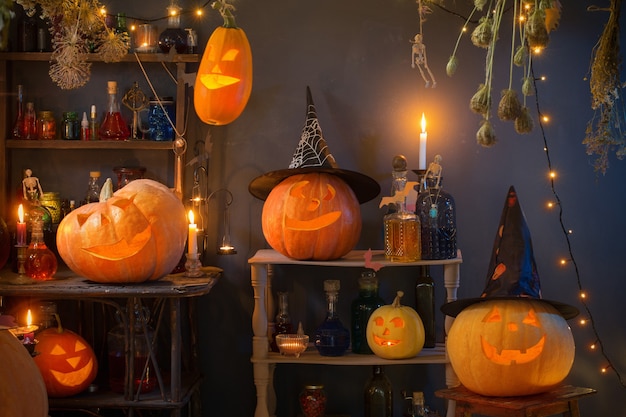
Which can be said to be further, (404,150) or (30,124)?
(404,150)

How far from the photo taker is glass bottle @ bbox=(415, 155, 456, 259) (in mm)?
3859

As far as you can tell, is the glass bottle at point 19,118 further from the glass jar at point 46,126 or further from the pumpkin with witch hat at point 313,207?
the pumpkin with witch hat at point 313,207

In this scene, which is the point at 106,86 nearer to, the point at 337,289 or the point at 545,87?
the point at 337,289

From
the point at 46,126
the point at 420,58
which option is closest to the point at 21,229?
the point at 46,126

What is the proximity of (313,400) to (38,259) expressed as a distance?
134 centimetres

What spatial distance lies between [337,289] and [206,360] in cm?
76

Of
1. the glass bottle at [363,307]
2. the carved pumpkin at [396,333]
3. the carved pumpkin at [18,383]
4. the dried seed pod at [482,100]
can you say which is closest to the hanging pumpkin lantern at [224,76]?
the glass bottle at [363,307]

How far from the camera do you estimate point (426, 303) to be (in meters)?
4.05

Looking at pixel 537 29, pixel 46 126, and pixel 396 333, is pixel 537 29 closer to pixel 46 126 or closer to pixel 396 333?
pixel 396 333

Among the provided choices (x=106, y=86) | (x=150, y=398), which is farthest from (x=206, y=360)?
(x=106, y=86)

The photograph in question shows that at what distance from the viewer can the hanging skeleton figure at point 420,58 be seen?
3.72 meters

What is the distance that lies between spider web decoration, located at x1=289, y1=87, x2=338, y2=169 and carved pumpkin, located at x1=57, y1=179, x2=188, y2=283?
0.61 meters

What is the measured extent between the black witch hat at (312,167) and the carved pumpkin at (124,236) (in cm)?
49

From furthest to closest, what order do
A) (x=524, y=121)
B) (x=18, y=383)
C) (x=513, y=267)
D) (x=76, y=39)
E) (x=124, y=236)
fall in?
(x=124, y=236) → (x=513, y=267) → (x=76, y=39) → (x=18, y=383) → (x=524, y=121)
